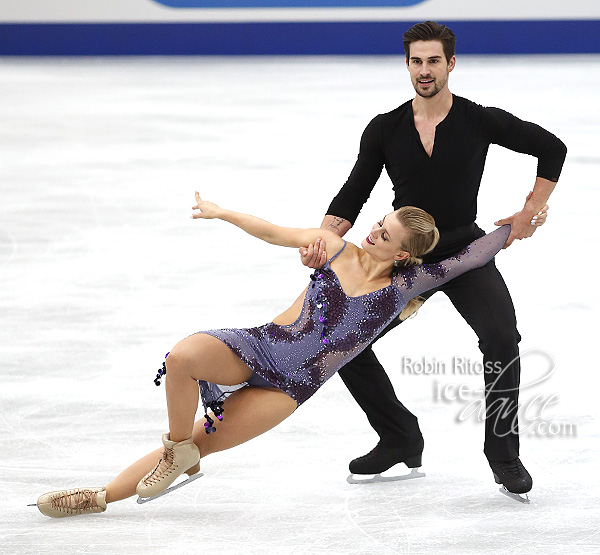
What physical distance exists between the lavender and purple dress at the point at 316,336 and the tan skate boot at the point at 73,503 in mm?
425

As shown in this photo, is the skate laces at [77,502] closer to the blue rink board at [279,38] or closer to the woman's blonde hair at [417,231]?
the woman's blonde hair at [417,231]

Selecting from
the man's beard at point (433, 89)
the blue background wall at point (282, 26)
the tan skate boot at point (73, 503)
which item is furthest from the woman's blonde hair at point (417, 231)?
the blue background wall at point (282, 26)

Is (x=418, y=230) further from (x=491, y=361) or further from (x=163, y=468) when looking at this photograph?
(x=163, y=468)

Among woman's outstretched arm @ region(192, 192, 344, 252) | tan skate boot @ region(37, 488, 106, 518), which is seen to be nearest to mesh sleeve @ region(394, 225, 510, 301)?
woman's outstretched arm @ region(192, 192, 344, 252)

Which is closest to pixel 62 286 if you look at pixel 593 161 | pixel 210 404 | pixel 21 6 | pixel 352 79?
pixel 210 404

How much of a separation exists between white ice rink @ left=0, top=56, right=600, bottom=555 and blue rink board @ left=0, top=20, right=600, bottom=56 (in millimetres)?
4532

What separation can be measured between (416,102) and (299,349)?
2.92 feet

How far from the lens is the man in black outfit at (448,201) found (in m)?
3.14

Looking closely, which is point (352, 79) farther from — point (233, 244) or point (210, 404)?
point (210, 404)

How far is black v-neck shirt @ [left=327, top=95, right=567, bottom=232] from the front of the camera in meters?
3.23

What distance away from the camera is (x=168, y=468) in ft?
9.60

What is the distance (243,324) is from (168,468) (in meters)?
1.94

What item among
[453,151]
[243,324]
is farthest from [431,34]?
[243,324]

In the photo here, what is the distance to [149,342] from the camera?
15.1 feet
